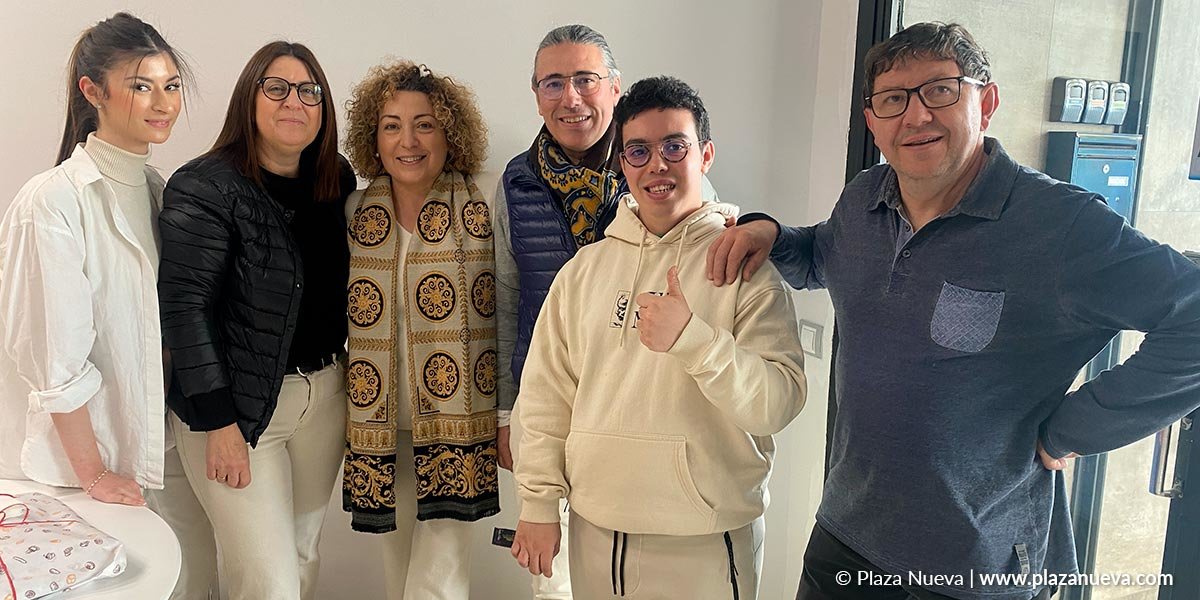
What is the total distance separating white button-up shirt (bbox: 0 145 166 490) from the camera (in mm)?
1678

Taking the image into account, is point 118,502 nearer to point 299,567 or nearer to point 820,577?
point 299,567

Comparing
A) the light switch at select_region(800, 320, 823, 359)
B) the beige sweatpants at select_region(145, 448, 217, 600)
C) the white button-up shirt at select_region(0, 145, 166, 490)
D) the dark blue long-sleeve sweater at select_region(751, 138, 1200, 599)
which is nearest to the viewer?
the dark blue long-sleeve sweater at select_region(751, 138, 1200, 599)

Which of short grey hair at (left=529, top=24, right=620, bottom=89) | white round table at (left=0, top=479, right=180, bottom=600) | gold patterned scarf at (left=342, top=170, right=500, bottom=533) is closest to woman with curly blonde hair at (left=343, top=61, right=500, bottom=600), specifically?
gold patterned scarf at (left=342, top=170, right=500, bottom=533)

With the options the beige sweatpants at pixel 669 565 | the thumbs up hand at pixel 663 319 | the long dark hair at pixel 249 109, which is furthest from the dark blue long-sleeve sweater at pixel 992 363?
the long dark hair at pixel 249 109

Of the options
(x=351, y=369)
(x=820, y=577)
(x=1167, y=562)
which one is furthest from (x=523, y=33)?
(x=1167, y=562)

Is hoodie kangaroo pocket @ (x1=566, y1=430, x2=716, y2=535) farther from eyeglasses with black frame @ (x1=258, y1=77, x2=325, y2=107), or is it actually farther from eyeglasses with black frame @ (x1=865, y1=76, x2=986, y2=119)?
eyeglasses with black frame @ (x1=258, y1=77, x2=325, y2=107)

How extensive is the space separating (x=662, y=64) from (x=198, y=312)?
1504 millimetres

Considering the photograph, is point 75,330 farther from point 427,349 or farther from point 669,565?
point 669,565

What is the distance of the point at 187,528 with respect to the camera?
6.89 feet

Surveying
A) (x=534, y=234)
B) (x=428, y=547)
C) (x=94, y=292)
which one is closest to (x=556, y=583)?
(x=428, y=547)

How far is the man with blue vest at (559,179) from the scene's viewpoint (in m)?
1.90

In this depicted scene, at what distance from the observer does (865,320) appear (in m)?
1.44

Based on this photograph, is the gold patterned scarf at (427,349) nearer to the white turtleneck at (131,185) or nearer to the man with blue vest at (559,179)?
the man with blue vest at (559,179)

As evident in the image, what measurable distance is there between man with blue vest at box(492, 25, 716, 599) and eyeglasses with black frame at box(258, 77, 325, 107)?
472mm
